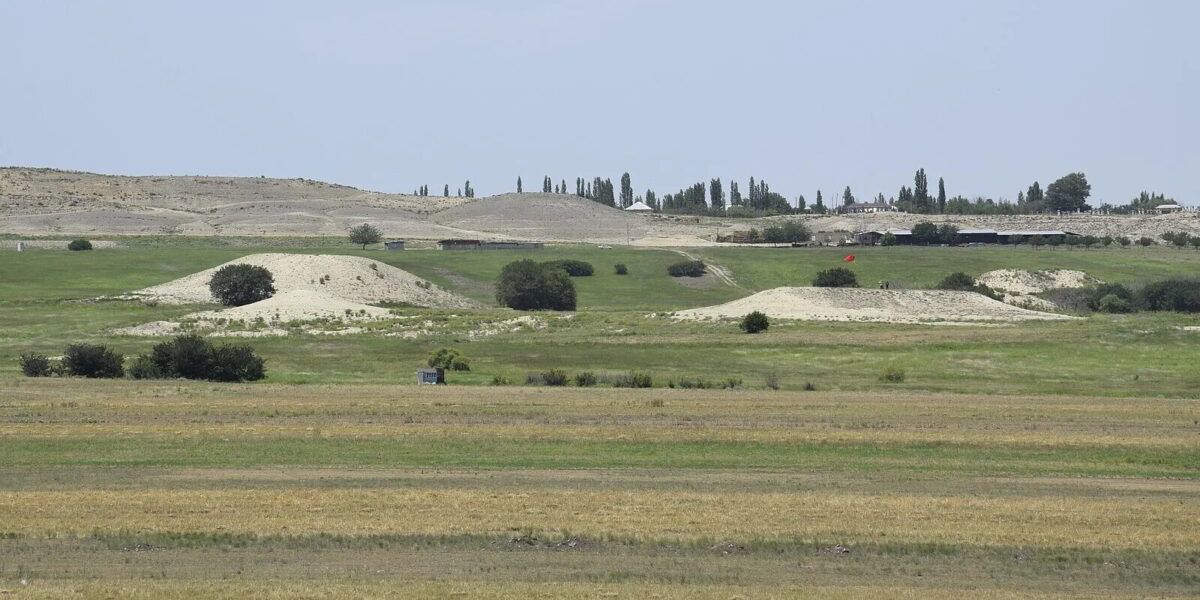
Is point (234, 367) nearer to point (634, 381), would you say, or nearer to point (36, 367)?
point (36, 367)

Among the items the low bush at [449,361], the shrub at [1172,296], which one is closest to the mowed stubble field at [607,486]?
the low bush at [449,361]

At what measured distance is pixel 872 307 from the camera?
252 ft

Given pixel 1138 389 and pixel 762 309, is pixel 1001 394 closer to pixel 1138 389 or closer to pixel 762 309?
pixel 1138 389

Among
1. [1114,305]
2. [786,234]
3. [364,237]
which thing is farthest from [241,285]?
[786,234]

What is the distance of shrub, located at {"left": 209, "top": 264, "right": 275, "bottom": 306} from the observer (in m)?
83.1

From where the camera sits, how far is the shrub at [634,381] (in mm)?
44219

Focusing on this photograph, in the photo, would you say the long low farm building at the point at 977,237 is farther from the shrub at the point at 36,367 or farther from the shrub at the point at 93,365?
the shrub at the point at 36,367

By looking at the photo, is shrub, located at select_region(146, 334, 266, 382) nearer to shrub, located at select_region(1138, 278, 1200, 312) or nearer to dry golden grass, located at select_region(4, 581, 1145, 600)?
dry golden grass, located at select_region(4, 581, 1145, 600)

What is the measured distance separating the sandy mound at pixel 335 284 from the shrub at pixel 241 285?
1444mm

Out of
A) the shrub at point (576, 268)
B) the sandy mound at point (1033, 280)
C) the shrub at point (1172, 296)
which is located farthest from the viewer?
the shrub at point (576, 268)

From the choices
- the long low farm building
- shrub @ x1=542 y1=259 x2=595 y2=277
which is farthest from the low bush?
the long low farm building

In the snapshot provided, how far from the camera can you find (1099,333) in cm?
6103

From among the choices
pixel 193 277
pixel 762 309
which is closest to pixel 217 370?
pixel 762 309

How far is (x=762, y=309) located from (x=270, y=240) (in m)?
89.6
